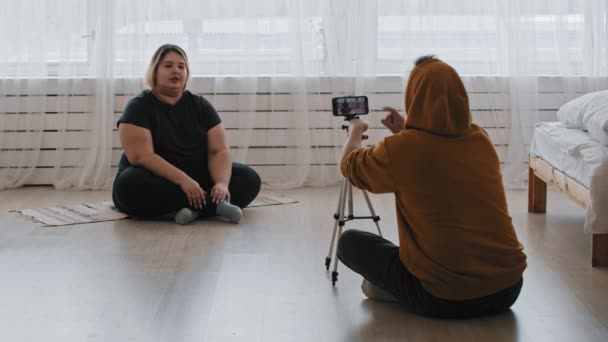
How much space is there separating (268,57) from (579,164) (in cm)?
235

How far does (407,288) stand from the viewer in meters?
2.85

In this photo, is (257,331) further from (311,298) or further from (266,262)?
(266,262)

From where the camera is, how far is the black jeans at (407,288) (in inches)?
111

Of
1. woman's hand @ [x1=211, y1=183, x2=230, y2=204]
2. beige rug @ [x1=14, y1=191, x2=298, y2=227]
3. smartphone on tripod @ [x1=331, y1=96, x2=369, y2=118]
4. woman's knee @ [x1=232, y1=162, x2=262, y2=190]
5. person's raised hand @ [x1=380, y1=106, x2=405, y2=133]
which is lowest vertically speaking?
beige rug @ [x1=14, y1=191, x2=298, y2=227]

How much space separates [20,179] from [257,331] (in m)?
3.26

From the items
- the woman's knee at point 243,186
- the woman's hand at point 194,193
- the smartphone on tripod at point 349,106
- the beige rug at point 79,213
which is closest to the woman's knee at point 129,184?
the beige rug at point 79,213

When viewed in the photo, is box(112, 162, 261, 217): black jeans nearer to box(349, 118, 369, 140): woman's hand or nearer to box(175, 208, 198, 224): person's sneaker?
box(175, 208, 198, 224): person's sneaker

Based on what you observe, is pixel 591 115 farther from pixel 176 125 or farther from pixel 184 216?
pixel 176 125

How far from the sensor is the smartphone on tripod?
10.5 feet

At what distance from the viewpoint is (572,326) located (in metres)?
2.83

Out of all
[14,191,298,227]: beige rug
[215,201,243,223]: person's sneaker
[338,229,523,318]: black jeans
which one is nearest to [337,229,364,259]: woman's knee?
[338,229,523,318]: black jeans

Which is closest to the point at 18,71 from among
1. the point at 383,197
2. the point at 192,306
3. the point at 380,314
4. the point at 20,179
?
the point at 20,179

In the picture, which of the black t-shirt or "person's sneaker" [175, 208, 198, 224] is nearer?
"person's sneaker" [175, 208, 198, 224]

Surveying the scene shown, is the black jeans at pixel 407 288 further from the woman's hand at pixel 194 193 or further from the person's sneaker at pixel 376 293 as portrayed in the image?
the woman's hand at pixel 194 193
